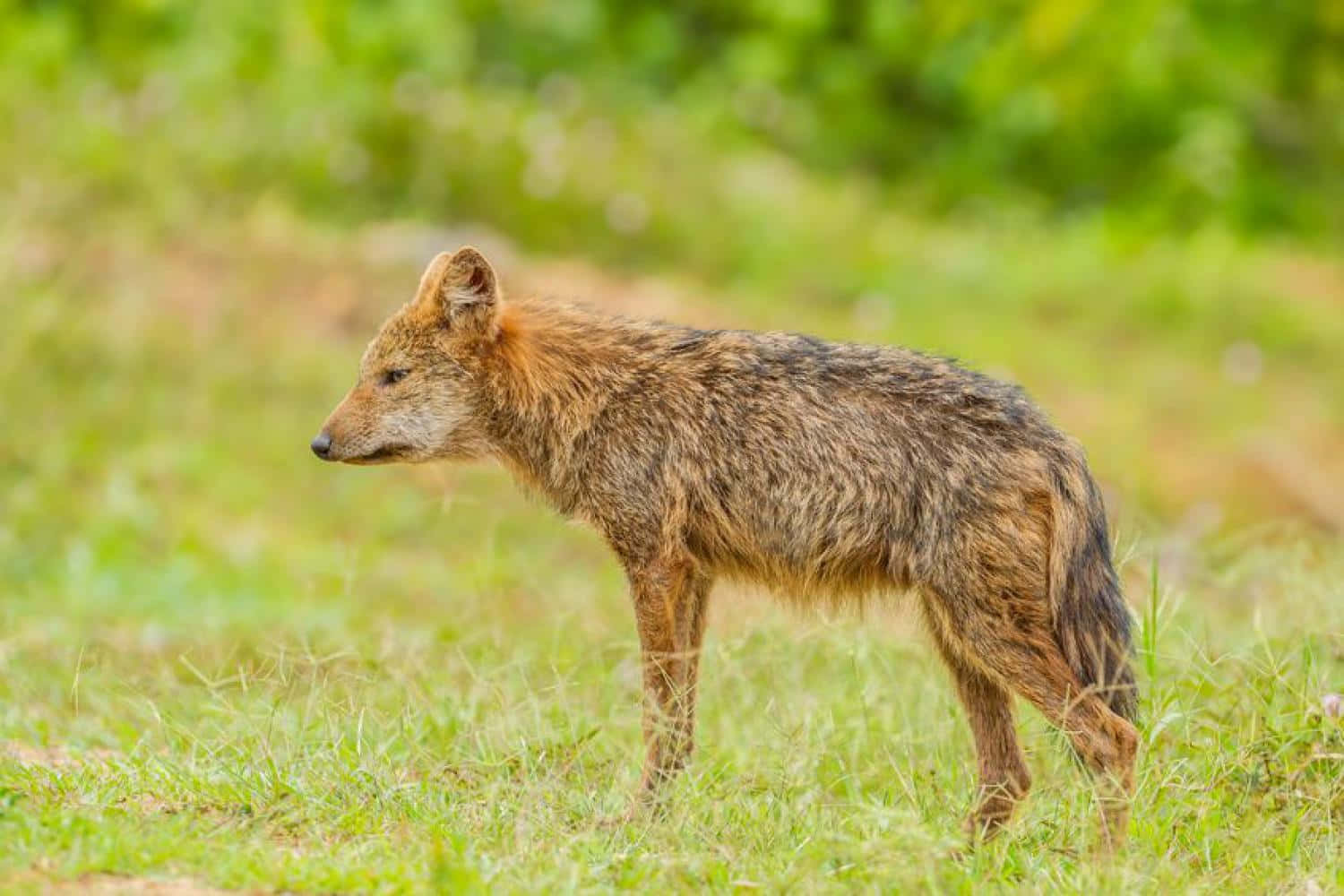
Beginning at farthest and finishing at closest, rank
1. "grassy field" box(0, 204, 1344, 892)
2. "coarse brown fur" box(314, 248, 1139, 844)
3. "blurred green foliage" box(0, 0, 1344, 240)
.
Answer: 1. "blurred green foliage" box(0, 0, 1344, 240)
2. "coarse brown fur" box(314, 248, 1139, 844)
3. "grassy field" box(0, 204, 1344, 892)

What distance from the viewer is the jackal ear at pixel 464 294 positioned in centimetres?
636

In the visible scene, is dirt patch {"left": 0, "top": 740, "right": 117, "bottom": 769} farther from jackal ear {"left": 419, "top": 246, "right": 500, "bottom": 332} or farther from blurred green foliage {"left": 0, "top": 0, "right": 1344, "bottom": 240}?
blurred green foliage {"left": 0, "top": 0, "right": 1344, "bottom": 240}

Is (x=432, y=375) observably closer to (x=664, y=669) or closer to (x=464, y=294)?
(x=464, y=294)

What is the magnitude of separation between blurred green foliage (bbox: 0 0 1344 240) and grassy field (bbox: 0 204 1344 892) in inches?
55.6

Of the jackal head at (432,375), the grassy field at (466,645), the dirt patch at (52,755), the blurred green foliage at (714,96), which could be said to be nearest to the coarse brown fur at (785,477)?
the jackal head at (432,375)

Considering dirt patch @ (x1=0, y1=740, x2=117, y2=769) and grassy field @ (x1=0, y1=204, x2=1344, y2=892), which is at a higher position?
grassy field @ (x1=0, y1=204, x2=1344, y2=892)

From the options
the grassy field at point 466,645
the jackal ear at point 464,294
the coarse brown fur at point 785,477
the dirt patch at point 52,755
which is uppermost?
the jackal ear at point 464,294

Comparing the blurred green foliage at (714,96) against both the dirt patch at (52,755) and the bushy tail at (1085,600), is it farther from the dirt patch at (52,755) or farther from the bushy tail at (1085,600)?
the bushy tail at (1085,600)

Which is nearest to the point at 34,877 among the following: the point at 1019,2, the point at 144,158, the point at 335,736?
the point at 335,736

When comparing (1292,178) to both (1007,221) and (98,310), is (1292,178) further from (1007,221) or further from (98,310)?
(98,310)

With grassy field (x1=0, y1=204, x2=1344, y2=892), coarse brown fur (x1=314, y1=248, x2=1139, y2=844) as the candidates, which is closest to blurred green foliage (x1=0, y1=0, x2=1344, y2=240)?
grassy field (x1=0, y1=204, x2=1344, y2=892)

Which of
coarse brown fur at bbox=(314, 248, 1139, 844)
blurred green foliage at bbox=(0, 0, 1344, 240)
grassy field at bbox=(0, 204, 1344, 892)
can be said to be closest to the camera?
grassy field at bbox=(0, 204, 1344, 892)

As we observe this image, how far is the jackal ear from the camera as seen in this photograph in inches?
250

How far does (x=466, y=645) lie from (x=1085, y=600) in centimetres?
264
